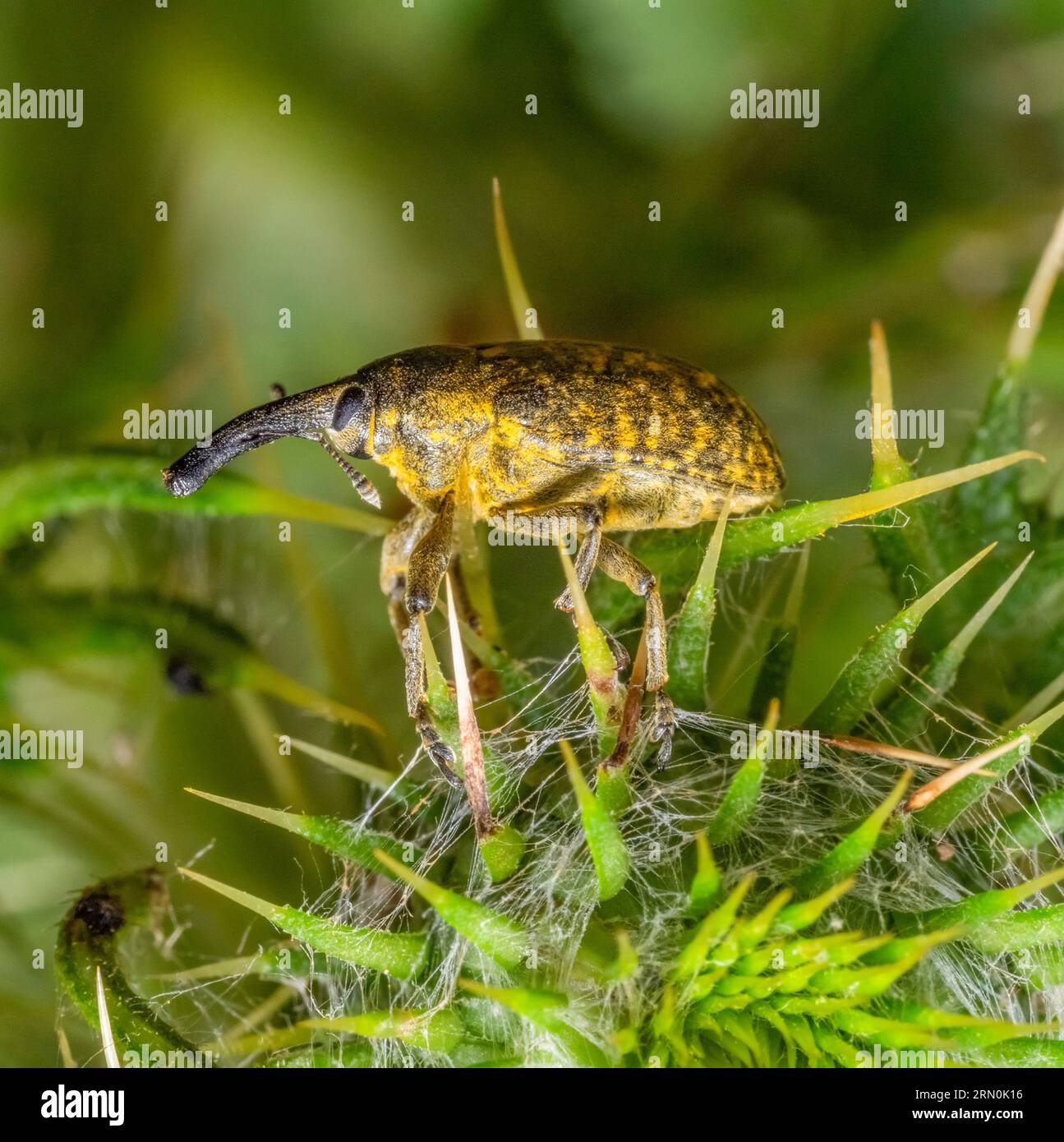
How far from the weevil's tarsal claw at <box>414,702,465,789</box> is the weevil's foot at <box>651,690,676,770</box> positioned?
501mm

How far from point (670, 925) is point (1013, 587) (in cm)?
150

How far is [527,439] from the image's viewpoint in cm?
309

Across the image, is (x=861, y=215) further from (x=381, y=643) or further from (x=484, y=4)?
(x=381, y=643)

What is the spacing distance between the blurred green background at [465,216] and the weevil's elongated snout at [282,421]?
0.53 m

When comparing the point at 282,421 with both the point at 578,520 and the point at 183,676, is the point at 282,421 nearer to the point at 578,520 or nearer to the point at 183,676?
the point at 183,676

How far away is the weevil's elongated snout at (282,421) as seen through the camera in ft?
9.96

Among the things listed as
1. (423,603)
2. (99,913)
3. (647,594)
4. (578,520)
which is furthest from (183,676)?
(647,594)

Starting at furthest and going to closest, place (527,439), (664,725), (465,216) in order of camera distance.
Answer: (465,216) → (527,439) → (664,725)

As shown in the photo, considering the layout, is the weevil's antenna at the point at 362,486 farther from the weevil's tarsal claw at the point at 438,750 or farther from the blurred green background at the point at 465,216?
the weevil's tarsal claw at the point at 438,750

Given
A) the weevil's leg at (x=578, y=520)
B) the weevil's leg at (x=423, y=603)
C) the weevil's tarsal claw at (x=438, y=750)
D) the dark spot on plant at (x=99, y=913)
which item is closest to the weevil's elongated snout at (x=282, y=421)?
the weevil's leg at (x=423, y=603)

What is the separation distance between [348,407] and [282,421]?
24cm

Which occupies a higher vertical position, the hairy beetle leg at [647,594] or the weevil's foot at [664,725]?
the hairy beetle leg at [647,594]

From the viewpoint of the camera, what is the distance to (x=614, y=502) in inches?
122

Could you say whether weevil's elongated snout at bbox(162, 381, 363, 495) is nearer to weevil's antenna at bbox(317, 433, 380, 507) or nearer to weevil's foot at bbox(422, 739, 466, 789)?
weevil's antenna at bbox(317, 433, 380, 507)
